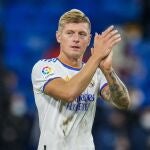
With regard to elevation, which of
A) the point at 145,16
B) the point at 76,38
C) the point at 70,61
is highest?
the point at 145,16

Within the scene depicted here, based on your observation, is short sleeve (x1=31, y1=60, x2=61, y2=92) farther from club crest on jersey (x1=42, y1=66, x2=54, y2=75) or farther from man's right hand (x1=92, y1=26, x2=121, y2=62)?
man's right hand (x1=92, y1=26, x2=121, y2=62)

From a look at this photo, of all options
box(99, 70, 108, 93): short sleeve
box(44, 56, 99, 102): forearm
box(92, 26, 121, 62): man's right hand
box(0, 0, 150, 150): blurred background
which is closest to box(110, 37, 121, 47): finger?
box(92, 26, 121, 62): man's right hand

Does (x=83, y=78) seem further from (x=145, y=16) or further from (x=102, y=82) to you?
(x=145, y=16)

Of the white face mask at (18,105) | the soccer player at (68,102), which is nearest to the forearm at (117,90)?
the soccer player at (68,102)

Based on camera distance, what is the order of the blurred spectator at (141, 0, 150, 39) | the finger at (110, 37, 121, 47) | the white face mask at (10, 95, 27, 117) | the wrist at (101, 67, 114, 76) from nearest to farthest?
the finger at (110, 37, 121, 47)
the wrist at (101, 67, 114, 76)
the white face mask at (10, 95, 27, 117)
the blurred spectator at (141, 0, 150, 39)

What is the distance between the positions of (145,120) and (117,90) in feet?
19.5

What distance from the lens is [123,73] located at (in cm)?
1386

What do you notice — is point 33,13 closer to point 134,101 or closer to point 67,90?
point 134,101

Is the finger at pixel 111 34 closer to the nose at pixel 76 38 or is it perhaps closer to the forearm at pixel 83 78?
the forearm at pixel 83 78

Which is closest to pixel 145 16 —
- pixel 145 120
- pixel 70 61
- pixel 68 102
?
pixel 145 120

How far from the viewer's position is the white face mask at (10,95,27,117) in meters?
12.9

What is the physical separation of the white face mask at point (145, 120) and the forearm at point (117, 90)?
5.47 metres

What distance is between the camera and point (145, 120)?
12781 mm

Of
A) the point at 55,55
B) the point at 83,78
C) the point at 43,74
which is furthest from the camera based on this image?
the point at 55,55
